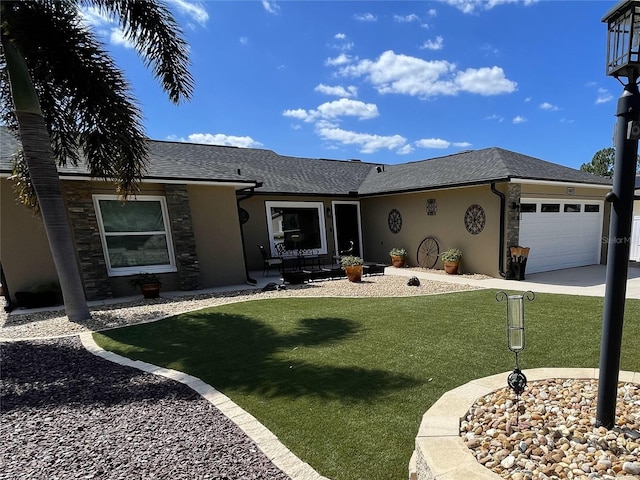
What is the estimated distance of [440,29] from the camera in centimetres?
949

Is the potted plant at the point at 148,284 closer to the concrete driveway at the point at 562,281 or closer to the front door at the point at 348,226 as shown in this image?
the concrete driveway at the point at 562,281

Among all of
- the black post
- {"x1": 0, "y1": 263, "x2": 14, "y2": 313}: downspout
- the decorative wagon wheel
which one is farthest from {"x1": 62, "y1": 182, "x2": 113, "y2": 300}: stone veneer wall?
the decorative wagon wheel

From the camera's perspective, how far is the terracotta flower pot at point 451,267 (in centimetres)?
1039

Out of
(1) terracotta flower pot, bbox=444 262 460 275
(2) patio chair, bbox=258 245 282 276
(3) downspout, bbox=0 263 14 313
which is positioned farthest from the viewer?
(2) patio chair, bbox=258 245 282 276

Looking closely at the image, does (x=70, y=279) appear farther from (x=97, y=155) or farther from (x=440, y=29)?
(x=440, y=29)

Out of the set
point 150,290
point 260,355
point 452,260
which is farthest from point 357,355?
point 452,260

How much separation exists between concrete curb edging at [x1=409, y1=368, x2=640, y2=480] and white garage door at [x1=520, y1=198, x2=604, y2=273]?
8.52m

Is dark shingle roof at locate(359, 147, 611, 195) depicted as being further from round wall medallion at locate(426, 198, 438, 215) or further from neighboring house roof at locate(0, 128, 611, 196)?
round wall medallion at locate(426, 198, 438, 215)

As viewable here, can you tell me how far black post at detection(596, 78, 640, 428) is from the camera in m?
1.82

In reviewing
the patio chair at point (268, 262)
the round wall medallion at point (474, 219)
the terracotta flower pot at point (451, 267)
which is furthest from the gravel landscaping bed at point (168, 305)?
the patio chair at point (268, 262)

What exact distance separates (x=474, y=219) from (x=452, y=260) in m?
1.55

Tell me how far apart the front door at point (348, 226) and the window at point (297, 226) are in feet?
3.32

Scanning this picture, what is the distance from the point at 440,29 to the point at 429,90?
6.59 m

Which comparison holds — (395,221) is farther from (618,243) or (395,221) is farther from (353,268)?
(618,243)
